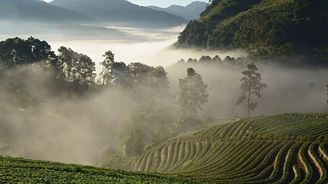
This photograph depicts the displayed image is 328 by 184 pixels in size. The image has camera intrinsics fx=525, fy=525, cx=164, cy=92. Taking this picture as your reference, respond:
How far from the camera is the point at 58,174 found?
206ft

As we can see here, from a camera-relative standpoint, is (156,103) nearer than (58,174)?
No

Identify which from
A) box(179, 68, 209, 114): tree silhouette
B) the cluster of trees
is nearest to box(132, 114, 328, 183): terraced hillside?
the cluster of trees

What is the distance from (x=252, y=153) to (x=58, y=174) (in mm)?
49628

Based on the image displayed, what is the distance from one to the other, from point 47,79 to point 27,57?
14.0 m

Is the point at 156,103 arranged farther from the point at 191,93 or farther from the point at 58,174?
the point at 58,174

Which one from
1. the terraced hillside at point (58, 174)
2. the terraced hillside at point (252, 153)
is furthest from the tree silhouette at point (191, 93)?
the terraced hillside at point (58, 174)

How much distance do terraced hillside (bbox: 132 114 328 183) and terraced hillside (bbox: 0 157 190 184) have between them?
681 inches

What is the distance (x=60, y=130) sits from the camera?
160750 millimetres

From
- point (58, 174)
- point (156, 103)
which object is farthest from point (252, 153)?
point (156, 103)

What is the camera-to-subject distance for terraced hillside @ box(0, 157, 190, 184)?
5766 cm

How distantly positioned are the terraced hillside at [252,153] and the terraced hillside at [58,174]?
1730 cm

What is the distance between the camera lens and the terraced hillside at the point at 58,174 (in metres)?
57.7

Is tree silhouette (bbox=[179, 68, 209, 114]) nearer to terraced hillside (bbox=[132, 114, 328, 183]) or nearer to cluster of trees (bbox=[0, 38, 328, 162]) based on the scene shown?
cluster of trees (bbox=[0, 38, 328, 162])

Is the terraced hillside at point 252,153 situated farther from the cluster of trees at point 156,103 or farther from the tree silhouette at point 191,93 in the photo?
the tree silhouette at point 191,93
